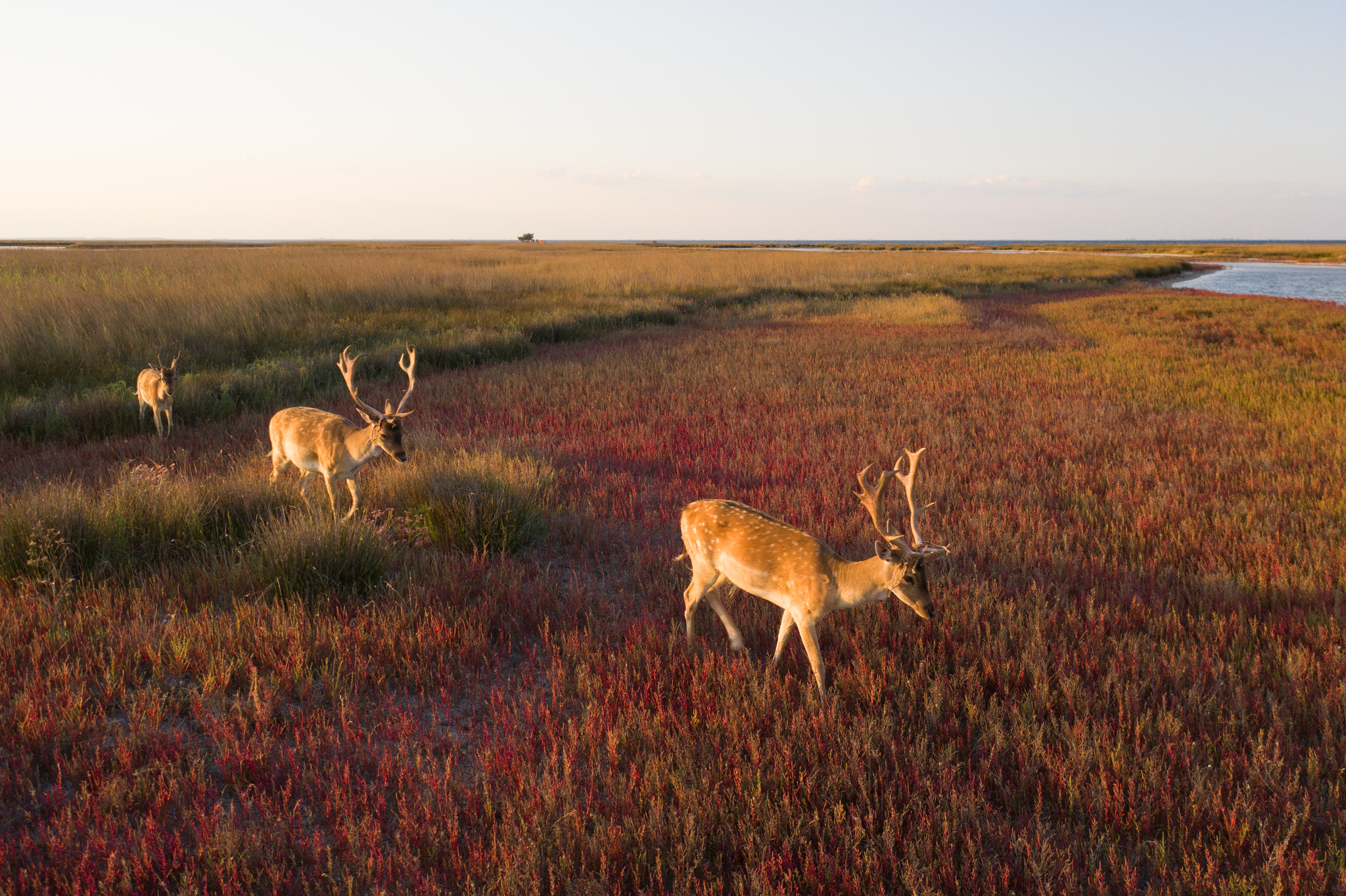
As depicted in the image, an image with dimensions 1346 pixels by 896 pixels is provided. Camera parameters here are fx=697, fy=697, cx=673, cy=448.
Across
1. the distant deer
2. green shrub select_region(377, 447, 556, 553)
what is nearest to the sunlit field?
the distant deer

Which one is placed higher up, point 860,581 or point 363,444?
point 363,444

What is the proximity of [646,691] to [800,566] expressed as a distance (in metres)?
1.05

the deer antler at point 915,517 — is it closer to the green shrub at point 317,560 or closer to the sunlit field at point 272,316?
the green shrub at point 317,560

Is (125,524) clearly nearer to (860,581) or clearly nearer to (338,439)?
(338,439)

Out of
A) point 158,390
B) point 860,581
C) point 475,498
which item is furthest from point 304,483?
point 860,581

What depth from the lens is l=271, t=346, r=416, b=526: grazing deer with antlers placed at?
17.7 feet

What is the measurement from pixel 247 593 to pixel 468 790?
2685 millimetres

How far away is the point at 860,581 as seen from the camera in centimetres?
342

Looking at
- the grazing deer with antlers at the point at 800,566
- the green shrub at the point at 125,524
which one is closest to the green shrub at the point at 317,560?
the green shrub at the point at 125,524

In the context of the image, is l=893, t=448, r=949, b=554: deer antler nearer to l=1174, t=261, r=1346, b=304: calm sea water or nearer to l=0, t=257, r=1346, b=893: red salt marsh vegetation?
l=0, t=257, r=1346, b=893: red salt marsh vegetation

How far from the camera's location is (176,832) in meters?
2.65

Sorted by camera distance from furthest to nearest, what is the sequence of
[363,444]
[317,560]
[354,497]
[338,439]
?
1. [354,497]
2. [338,439]
3. [363,444]
4. [317,560]

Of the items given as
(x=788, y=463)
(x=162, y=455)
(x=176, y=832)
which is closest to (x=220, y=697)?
(x=176, y=832)

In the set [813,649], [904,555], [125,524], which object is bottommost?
[813,649]
